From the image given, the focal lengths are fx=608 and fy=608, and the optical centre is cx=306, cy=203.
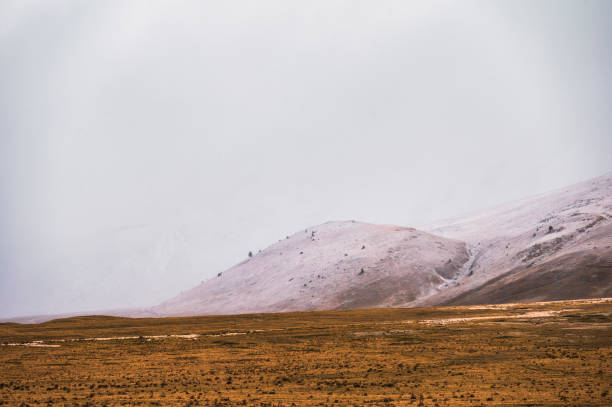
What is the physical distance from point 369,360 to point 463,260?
10412cm

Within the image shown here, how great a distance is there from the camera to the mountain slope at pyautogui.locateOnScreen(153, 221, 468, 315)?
12269 cm

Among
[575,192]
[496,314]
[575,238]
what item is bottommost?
[496,314]

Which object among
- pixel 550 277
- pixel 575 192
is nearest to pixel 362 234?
pixel 575 192

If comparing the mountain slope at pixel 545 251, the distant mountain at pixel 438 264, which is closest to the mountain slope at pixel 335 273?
the distant mountain at pixel 438 264

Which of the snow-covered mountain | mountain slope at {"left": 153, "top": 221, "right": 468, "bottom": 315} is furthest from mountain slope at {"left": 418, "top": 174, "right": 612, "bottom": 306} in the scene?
mountain slope at {"left": 153, "top": 221, "right": 468, "bottom": 315}

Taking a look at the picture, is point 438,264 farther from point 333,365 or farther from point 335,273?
point 333,365

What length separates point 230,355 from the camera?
41.2 meters

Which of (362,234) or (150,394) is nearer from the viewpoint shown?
(150,394)

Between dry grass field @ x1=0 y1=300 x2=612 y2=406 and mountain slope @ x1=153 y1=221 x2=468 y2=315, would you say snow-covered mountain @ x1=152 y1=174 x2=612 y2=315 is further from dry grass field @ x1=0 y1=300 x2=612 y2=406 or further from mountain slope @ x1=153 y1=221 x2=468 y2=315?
dry grass field @ x1=0 y1=300 x2=612 y2=406

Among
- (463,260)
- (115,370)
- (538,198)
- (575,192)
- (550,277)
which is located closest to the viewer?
(115,370)

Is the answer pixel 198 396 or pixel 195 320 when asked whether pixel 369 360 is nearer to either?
pixel 198 396

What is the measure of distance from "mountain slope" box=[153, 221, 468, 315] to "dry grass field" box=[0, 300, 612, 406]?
62.5 m

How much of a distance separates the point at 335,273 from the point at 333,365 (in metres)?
102

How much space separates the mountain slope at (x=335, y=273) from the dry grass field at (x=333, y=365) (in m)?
62.5
